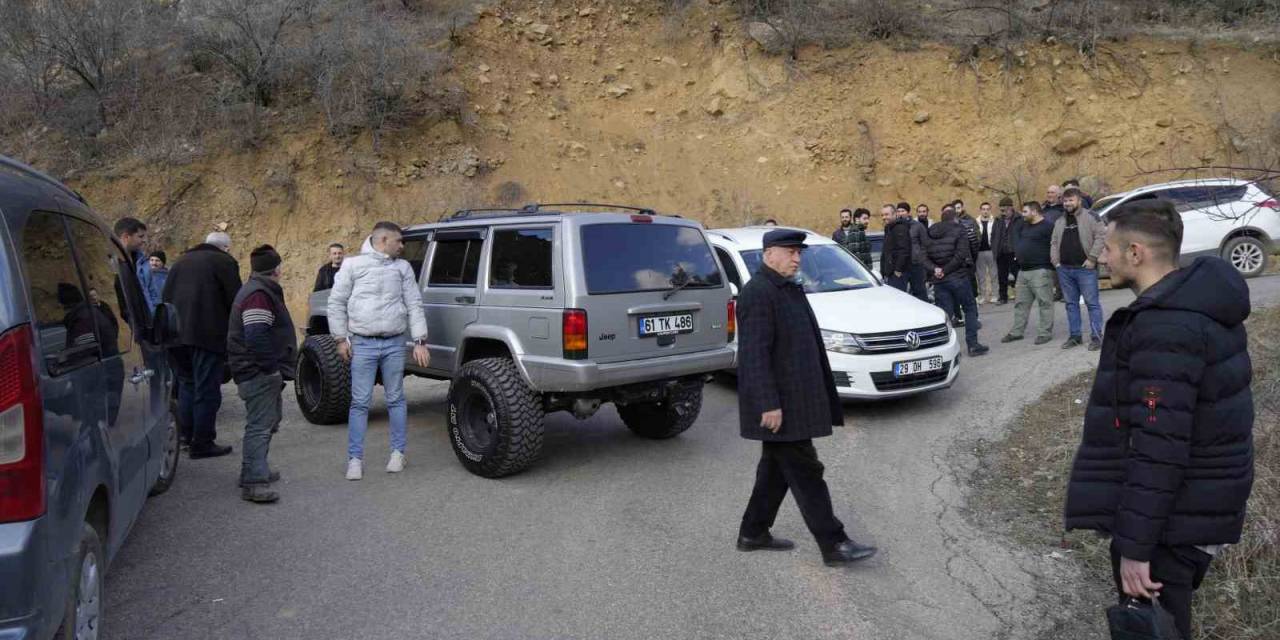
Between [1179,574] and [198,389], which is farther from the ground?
[1179,574]

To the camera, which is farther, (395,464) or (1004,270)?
(1004,270)

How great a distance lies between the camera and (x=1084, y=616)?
418cm

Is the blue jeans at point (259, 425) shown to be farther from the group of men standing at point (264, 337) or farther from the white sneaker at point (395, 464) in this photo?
the white sneaker at point (395, 464)

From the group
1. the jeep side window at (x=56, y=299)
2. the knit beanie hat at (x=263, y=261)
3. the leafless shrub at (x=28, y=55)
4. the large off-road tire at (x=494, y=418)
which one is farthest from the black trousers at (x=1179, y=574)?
the leafless shrub at (x=28, y=55)

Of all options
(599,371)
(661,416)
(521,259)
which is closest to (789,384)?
(599,371)

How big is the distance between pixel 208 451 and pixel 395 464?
1.86 meters

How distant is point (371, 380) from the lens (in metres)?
6.57

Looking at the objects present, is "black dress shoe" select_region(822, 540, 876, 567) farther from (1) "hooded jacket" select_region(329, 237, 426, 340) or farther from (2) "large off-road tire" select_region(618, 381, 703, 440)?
(1) "hooded jacket" select_region(329, 237, 426, 340)

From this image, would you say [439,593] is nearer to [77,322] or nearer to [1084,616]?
[77,322]

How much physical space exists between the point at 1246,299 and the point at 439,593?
12.2 ft

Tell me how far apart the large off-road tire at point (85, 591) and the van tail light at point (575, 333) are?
3.15m

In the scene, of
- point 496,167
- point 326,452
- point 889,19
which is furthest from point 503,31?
point 326,452

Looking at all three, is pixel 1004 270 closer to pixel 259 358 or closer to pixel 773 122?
pixel 773 122

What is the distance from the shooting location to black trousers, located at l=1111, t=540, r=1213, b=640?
8.84 ft
